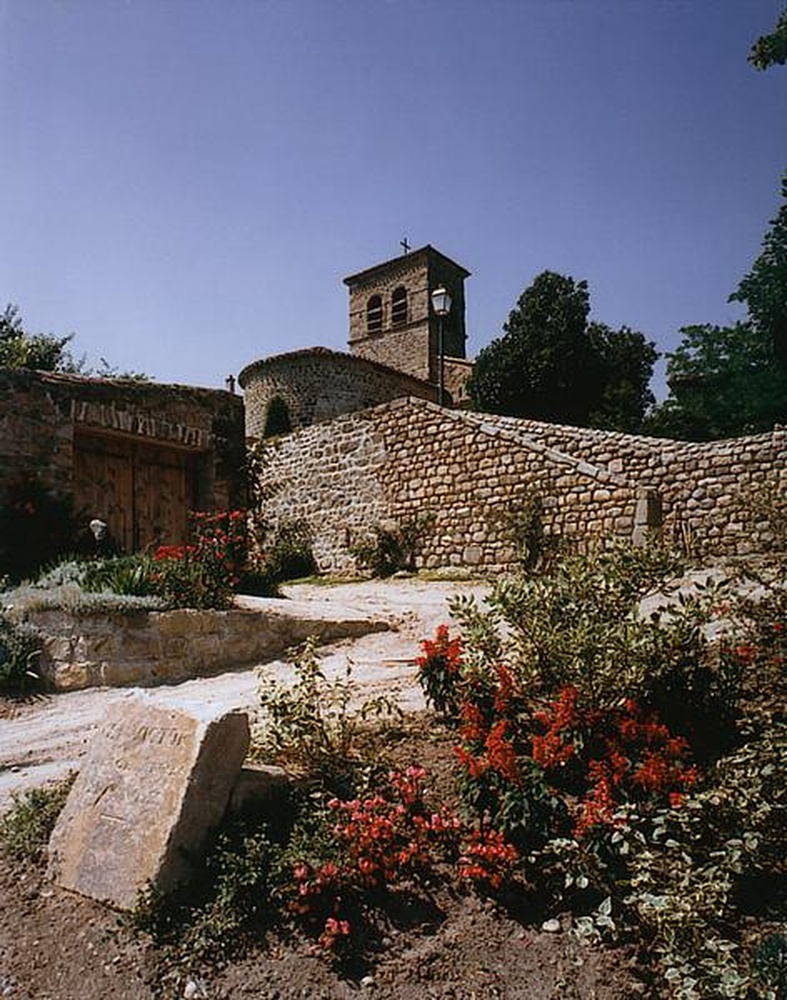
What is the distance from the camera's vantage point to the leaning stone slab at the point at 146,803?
300 centimetres

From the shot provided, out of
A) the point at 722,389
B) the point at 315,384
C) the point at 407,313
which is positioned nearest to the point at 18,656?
the point at 722,389

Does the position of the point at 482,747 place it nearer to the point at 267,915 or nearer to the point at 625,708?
the point at 625,708

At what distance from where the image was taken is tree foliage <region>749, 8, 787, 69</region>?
10047 mm

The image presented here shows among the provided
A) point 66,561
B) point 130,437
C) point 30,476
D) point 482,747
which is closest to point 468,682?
point 482,747

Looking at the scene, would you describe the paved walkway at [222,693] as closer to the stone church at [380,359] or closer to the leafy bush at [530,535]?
the leafy bush at [530,535]

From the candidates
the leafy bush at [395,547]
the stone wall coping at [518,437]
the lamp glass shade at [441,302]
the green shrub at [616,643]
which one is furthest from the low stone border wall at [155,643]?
the lamp glass shade at [441,302]

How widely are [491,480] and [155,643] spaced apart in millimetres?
8037

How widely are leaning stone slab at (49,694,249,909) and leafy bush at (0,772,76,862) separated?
159 mm

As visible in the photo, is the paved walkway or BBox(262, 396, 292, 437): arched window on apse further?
BBox(262, 396, 292, 437): arched window on apse

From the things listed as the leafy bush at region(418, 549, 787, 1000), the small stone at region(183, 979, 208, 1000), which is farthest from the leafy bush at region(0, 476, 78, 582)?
the small stone at region(183, 979, 208, 1000)

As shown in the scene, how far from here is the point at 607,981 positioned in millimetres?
2613

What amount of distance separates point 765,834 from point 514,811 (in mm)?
Result: 1018

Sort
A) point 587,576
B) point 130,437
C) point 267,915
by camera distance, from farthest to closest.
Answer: point 130,437, point 587,576, point 267,915

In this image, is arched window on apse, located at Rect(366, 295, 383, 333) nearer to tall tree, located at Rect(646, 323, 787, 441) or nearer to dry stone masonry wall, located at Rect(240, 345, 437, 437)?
dry stone masonry wall, located at Rect(240, 345, 437, 437)
